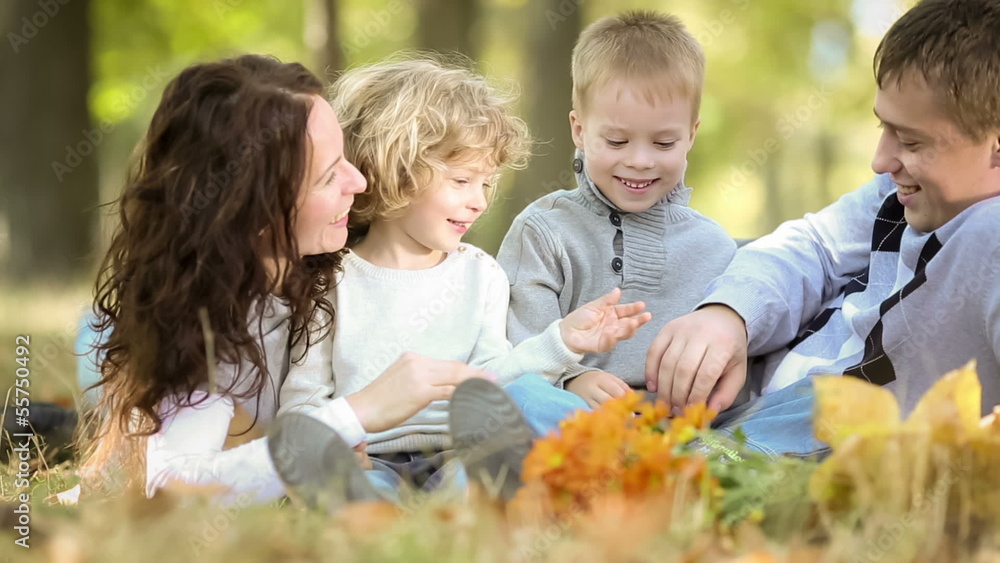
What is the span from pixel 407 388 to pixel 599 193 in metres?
1.15

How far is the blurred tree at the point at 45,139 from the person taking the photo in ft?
25.2

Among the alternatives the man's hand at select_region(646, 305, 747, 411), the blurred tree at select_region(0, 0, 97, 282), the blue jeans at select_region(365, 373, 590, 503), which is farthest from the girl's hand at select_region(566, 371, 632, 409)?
the blurred tree at select_region(0, 0, 97, 282)

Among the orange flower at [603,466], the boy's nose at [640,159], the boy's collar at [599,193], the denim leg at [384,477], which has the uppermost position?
the boy's nose at [640,159]

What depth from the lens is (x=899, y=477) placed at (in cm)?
174

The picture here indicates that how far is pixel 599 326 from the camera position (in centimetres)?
271

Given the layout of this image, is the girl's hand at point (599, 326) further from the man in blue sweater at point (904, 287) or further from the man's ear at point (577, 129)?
the man's ear at point (577, 129)

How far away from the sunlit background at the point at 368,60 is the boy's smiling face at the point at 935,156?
6.06 ft

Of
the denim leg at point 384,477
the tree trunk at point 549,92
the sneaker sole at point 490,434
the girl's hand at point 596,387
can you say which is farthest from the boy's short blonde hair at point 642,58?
the tree trunk at point 549,92

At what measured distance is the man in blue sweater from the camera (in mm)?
2502

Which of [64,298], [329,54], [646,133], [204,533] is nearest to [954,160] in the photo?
[646,133]

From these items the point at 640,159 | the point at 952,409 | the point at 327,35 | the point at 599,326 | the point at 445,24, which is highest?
the point at 445,24

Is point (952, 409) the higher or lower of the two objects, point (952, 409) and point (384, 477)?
the higher

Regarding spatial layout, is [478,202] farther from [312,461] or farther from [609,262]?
[312,461]

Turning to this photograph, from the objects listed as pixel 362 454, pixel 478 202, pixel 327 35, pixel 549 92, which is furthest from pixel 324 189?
pixel 327 35
